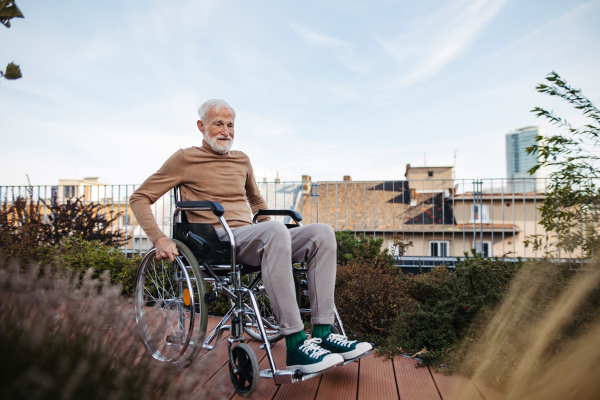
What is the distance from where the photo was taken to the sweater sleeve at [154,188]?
1.84m

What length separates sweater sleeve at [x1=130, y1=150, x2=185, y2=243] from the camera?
1.84 metres

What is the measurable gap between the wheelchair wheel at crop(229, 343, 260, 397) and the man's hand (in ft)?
1.55

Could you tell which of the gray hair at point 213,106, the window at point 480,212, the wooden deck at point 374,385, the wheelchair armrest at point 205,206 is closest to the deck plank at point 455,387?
the wooden deck at point 374,385

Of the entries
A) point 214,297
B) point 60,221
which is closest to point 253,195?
point 214,297

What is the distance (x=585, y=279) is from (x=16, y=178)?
23.6 feet

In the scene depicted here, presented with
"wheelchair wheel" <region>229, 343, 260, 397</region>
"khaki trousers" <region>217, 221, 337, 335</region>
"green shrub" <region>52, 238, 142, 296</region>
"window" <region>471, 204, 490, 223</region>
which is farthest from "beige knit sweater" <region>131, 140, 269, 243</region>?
"window" <region>471, 204, 490, 223</region>

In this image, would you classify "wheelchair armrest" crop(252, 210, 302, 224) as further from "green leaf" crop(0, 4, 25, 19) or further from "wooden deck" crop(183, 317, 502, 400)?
"green leaf" crop(0, 4, 25, 19)

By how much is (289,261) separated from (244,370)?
0.44 m

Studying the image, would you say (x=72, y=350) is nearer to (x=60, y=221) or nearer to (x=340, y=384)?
(x=340, y=384)

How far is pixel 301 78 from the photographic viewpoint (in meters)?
7.18

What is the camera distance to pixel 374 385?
1578 millimetres

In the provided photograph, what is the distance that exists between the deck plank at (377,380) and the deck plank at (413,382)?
3 centimetres

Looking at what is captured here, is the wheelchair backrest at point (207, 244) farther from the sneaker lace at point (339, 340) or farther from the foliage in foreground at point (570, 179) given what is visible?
the foliage in foreground at point (570, 179)

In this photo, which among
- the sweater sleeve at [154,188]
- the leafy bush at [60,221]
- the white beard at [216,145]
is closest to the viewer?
the sweater sleeve at [154,188]
